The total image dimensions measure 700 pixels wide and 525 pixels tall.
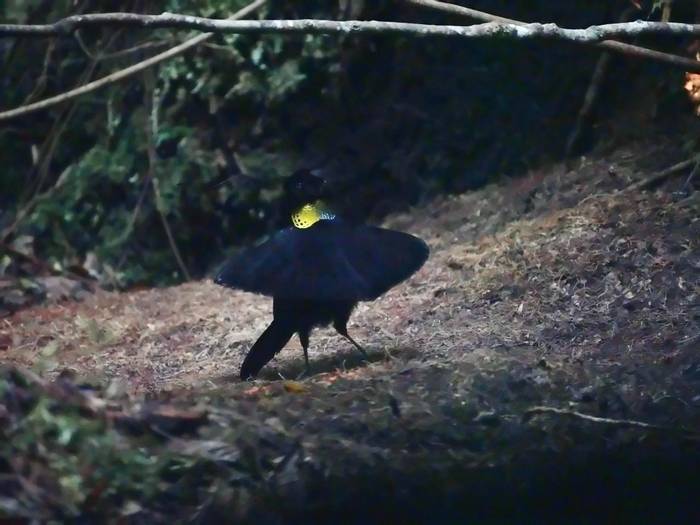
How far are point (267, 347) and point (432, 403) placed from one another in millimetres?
1607

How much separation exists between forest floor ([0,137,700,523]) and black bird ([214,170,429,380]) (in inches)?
7.7

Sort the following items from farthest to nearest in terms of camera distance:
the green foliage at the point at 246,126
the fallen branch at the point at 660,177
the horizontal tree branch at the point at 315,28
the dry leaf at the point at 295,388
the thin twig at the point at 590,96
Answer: the green foliage at the point at 246,126, the thin twig at the point at 590,96, the fallen branch at the point at 660,177, the horizontal tree branch at the point at 315,28, the dry leaf at the point at 295,388

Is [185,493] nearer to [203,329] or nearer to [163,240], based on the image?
[203,329]

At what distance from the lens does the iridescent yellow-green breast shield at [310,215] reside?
4.69m

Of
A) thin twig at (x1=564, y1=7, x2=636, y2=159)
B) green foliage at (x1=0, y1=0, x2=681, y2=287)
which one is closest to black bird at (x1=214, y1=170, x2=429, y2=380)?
thin twig at (x1=564, y1=7, x2=636, y2=159)

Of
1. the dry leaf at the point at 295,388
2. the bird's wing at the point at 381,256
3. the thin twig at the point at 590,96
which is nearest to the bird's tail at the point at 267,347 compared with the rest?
the bird's wing at the point at 381,256

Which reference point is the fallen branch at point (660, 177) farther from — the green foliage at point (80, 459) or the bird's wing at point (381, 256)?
the green foliage at point (80, 459)

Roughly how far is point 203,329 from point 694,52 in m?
3.18

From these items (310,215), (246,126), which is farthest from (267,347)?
(246,126)

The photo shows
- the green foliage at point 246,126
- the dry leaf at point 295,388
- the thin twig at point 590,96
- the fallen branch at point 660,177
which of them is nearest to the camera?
the dry leaf at point 295,388

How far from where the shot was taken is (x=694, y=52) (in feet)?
20.5

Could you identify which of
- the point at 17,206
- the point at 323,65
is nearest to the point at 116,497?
the point at 323,65

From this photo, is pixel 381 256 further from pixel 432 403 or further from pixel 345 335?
pixel 432 403

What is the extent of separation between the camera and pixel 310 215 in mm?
4727
